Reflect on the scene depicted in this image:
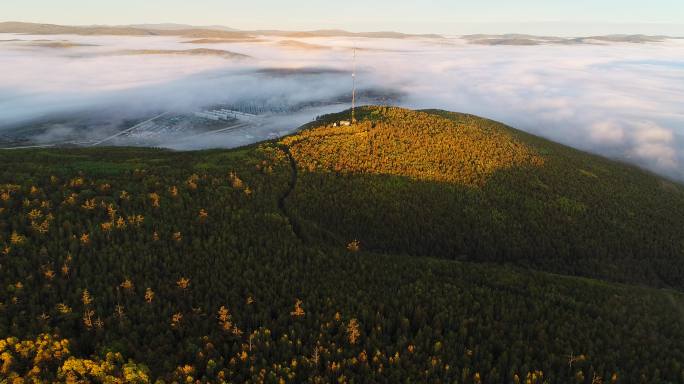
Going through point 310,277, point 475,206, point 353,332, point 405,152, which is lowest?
point 475,206

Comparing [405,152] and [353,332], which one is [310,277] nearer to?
[353,332]

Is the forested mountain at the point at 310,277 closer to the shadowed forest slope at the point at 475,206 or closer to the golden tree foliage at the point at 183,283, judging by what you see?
the golden tree foliage at the point at 183,283

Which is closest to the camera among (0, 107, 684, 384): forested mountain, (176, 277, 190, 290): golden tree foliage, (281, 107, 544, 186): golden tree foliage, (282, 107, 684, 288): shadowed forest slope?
(0, 107, 684, 384): forested mountain

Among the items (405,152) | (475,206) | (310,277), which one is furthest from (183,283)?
(405,152)

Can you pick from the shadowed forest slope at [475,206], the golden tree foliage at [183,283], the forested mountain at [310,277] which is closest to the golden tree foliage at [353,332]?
the forested mountain at [310,277]

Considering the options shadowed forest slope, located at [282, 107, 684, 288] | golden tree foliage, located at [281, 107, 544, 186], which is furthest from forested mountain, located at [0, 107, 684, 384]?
golden tree foliage, located at [281, 107, 544, 186]

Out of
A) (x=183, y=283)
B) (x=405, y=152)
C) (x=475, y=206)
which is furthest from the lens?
(x=405, y=152)

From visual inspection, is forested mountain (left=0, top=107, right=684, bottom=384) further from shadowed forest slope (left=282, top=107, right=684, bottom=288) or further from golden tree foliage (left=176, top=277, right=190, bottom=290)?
shadowed forest slope (left=282, top=107, right=684, bottom=288)

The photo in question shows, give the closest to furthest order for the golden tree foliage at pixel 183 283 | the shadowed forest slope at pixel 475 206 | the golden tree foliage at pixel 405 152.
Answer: the golden tree foliage at pixel 183 283
the shadowed forest slope at pixel 475 206
the golden tree foliage at pixel 405 152

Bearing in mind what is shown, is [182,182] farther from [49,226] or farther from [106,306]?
[106,306]
